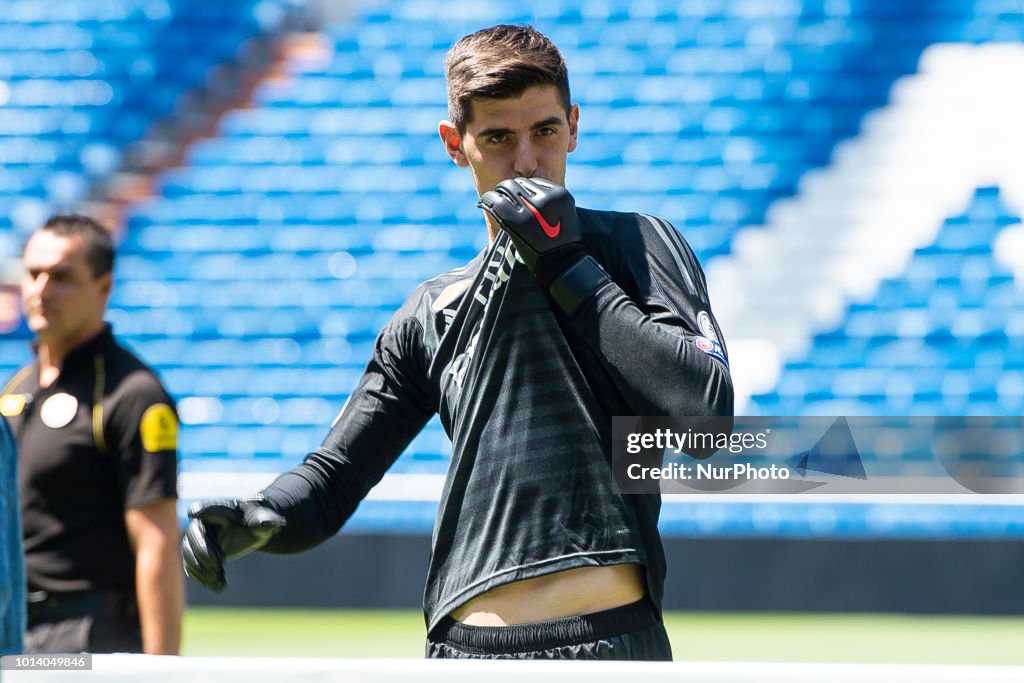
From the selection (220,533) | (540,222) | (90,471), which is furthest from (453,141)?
(90,471)

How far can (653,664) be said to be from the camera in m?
1.40

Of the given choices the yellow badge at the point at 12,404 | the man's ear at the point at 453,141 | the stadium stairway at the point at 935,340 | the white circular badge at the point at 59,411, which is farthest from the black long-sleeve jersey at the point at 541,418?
the stadium stairway at the point at 935,340

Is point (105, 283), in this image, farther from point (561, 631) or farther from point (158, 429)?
point (561, 631)

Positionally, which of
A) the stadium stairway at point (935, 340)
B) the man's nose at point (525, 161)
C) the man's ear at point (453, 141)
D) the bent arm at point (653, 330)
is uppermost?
the stadium stairway at point (935, 340)

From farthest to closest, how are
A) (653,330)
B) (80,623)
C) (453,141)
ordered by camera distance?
(80,623), (453,141), (653,330)

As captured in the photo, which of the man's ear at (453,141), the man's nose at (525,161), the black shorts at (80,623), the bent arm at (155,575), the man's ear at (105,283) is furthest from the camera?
the man's ear at (105,283)

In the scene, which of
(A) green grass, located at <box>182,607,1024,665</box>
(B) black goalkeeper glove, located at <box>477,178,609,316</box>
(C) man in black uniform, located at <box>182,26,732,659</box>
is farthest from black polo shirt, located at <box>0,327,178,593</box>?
(A) green grass, located at <box>182,607,1024,665</box>

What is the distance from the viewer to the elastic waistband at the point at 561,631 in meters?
1.75

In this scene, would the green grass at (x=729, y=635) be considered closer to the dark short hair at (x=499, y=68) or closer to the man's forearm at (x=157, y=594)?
the man's forearm at (x=157, y=594)

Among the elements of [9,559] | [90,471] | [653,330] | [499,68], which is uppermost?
[499,68]

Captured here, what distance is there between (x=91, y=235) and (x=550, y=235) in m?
2.03

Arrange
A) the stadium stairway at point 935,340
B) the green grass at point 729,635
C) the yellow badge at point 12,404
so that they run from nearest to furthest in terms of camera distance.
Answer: the yellow badge at point 12,404
the green grass at point 729,635
the stadium stairway at point 935,340

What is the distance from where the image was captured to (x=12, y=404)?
3.10 meters

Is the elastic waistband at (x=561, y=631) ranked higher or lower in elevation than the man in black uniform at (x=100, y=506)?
lower
